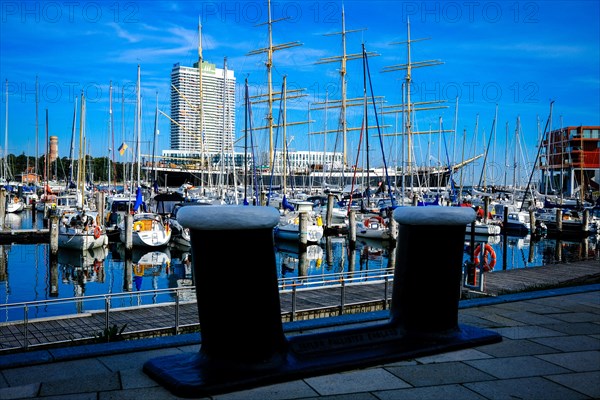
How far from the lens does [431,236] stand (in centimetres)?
698

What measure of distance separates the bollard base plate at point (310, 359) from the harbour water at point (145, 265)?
42.8ft

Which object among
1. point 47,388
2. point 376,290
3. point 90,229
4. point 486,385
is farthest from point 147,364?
point 90,229

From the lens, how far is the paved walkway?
16.6 feet

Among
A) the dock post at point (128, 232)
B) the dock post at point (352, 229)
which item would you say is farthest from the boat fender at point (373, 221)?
the dock post at point (128, 232)

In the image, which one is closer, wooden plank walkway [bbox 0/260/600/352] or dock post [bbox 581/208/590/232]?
wooden plank walkway [bbox 0/260/600/352]

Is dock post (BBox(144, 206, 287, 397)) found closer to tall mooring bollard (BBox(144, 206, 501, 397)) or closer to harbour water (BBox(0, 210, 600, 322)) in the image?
tall mooring bollard (BBox(144, 206, 501, 397))

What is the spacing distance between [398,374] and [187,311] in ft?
36.1

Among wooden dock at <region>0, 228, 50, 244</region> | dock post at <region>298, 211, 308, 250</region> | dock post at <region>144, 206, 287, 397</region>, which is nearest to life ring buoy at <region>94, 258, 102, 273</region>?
wooden dock at <region>0, 228, 50, 244</region>

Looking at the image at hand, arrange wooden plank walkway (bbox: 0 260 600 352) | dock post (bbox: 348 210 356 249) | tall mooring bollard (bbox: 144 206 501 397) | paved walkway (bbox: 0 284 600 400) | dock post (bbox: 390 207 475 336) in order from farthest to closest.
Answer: dock post (bbox: 348 210 356 249) → wooden plank walkway (bbox: 0 260 600 352) → dock post (bbox: 390 207 475 336) → tall mooring bollard (bbox: 144 206 501 397) → paved walkway (bbox: 0 284 600 400)

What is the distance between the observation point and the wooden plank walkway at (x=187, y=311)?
1360 centimetres

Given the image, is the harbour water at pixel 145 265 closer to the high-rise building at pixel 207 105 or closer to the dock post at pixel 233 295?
the dock post at pixel 233 295

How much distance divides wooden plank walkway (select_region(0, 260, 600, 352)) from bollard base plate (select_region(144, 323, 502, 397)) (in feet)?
19.5

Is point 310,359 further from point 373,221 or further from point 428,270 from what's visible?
point 373,221

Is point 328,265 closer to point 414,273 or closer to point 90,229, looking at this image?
point 90,229
